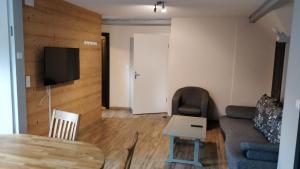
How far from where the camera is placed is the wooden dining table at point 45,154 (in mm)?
1720

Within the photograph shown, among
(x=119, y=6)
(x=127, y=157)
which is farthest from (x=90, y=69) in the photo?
(x=127, y=157)

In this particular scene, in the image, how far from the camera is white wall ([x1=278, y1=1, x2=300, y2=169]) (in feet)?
7.72

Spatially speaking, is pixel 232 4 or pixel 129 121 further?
pixel 129 121

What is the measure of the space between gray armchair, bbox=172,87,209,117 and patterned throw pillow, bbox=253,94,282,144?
3.80ft

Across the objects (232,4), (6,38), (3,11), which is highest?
(232,4)

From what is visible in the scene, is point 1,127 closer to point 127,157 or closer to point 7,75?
point 7,75

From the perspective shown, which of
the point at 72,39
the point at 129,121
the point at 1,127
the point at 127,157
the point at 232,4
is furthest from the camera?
the point at 129,121

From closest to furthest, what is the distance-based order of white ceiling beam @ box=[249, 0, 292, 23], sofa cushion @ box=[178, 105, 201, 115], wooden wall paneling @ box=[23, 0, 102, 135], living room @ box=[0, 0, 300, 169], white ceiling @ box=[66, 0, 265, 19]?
living room @ box=[0, 0, 300, 169]
white ceiling beam @ box=[249, 0, 292, 23]
wooden wall paneling @ box=[23, 0, 102, 135]
white ceiling @ box=[66, 0, 265, 19]
sofa cushion @ box=[178, 105, 201, 115]

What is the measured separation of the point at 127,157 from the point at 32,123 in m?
2.45

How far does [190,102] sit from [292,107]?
10.5 feet

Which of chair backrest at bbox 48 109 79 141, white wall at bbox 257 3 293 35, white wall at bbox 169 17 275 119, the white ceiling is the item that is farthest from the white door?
chair backrest at bbox 48 109 79 141

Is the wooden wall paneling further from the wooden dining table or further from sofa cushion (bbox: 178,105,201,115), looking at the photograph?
sofa cushion (bbox: 178,105,201,115)

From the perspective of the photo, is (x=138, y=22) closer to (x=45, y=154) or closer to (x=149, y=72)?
(x=149, y=72)

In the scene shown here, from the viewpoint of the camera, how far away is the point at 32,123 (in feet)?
11.4
